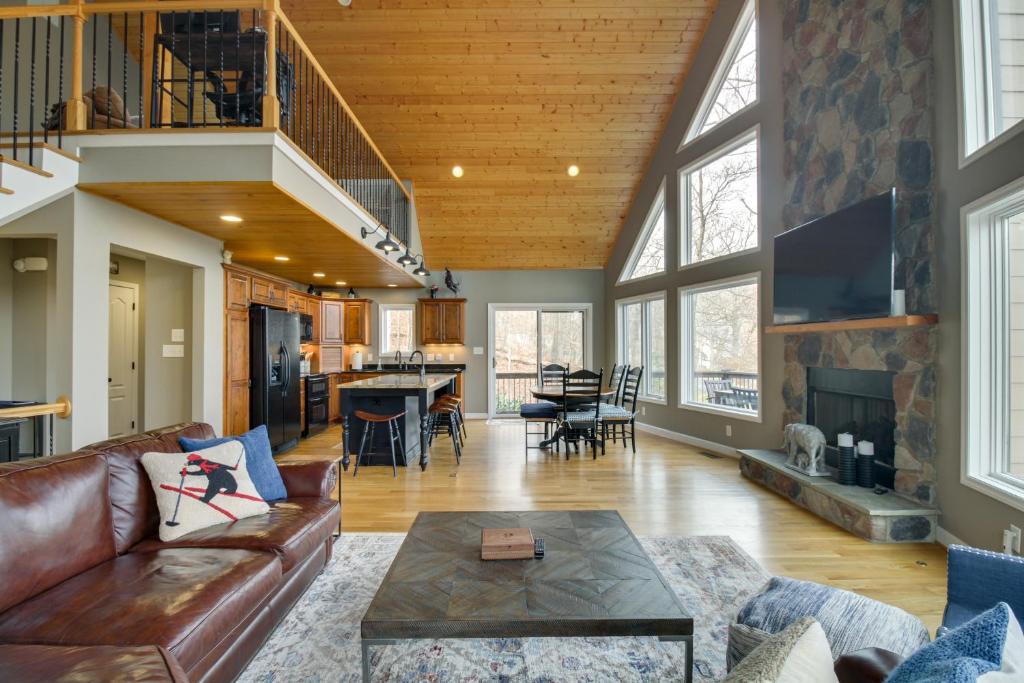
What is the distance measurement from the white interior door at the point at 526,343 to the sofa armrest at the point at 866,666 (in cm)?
715

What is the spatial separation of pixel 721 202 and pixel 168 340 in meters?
6.29

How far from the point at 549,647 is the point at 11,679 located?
5.55 feet

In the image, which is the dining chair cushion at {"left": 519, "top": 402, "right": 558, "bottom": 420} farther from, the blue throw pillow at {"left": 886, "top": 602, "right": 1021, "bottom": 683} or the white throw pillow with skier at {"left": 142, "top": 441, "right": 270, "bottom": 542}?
the blue throw pillow at {"left": 886, "top": 602, "right": 1021, "bottom": 683}

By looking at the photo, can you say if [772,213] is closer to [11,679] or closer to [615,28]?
[615,28]

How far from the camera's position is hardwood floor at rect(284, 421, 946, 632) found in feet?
8.87

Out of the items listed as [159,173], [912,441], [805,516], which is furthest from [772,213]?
[159,173]

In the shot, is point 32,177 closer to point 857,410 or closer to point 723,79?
point 857,410

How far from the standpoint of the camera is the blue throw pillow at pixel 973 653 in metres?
0.73

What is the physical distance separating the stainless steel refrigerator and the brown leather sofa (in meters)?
3.13

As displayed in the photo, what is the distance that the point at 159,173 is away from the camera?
10.3 feet

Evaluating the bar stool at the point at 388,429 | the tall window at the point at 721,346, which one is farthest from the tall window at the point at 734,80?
the bar stool at the point at 388,429

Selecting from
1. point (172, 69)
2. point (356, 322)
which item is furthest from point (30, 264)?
point (356, 322)

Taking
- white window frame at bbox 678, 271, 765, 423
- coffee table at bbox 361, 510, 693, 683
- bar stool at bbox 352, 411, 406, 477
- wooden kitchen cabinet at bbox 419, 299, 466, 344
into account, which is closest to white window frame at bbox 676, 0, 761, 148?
white window frame at bbox 678, 271, 765, 423

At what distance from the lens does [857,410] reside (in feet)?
12.8
